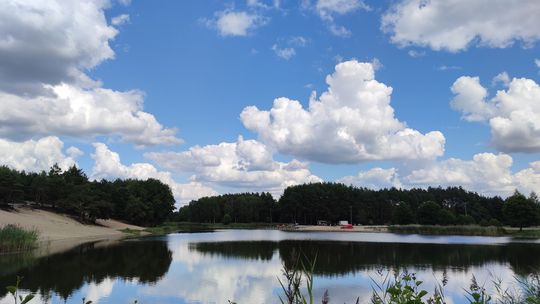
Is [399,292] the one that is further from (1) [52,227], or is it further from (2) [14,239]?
(1) [52,227]

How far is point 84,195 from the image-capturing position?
7444 cm

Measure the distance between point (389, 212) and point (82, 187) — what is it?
99.7m

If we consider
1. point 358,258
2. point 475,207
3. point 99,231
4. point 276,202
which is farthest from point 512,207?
point 276,202

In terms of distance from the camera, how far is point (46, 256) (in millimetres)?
32125

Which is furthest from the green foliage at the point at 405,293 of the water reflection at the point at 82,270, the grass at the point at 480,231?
the grass at the point at 480,231

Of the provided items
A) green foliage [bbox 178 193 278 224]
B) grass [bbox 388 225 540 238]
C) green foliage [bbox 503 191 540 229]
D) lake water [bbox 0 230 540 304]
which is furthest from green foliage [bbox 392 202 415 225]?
lake water [bbox 0 230 540 304]

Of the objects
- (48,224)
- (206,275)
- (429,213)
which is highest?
(429,213)

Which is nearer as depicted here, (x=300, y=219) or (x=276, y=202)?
(x=300, y=219)

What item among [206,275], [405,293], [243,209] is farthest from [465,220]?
[405,293]

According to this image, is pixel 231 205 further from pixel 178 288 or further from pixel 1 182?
pixel 178 288

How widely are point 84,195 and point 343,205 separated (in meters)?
87.6

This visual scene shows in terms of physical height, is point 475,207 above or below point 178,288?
above

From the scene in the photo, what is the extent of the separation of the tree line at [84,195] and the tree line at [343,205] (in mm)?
51038

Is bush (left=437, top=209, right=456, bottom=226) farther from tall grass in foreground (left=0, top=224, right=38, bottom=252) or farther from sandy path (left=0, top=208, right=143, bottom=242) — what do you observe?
tall grass in foreground (left=0, top=224, right=38, bottom=252)
